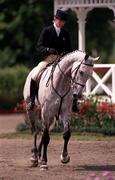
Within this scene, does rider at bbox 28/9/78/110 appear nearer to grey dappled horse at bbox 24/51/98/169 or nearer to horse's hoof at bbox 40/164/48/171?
grey dappled horse at bbox 24/51/98/169

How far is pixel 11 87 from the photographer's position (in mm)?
33844

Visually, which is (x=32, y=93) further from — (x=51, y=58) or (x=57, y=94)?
(x=57, y=94)

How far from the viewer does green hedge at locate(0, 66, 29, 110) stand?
33.7 meters

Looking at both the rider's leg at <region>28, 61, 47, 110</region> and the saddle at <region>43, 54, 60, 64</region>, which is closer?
the saddle at <region>43, 54, 60, 64</region>

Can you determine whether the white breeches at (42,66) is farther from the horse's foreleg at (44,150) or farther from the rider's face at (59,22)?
the horse's foreleg at (44,150)

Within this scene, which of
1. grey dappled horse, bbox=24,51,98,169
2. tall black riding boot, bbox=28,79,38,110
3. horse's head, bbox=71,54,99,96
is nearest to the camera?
horse's head, bbox=71,54,99,96

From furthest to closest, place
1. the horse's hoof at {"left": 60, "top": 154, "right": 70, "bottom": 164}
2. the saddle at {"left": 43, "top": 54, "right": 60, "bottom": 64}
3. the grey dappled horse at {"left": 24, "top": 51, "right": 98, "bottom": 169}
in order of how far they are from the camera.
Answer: the saddle at {"left": 43, "top": 54, "right": 60, "bottom": 64}
the horse's hoof at {"left": 60, "top": 154, "right": 70, "bottom": 164}
the grey dappled horse at {"left": 24, "top": 51, "right": 98, "bottom": 169}

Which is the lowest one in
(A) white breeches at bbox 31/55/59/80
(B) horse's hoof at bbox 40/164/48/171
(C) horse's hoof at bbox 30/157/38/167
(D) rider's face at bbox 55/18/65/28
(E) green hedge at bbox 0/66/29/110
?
(E) green hedge at bbox 0/66/29/110

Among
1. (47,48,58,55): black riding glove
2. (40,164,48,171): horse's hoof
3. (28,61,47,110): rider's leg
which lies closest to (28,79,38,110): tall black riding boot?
(28,61,47,110): rider's leg

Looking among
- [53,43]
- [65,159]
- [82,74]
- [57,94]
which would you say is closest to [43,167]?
[65,159]

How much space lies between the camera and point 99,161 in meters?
16.4

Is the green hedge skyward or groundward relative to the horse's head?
groundward

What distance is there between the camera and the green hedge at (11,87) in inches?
1328

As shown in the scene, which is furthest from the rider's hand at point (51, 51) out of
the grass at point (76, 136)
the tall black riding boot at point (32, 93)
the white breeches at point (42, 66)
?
the grass at point (76, 136)
